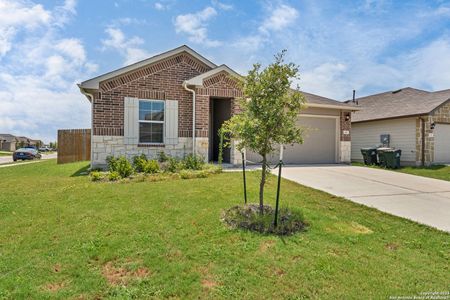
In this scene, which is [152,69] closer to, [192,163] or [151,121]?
[151,121]

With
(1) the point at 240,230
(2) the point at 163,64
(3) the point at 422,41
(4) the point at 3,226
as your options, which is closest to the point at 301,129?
(1) the point at 240,230

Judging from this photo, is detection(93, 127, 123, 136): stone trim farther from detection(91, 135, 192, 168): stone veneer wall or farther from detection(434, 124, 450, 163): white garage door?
detection(434, 124, 450, 163): white garage door

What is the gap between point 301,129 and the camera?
498 centimetres

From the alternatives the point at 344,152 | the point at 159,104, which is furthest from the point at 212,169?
the point at 344,152

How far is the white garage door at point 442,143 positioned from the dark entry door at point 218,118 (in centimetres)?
1130

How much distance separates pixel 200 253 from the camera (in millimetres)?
3734

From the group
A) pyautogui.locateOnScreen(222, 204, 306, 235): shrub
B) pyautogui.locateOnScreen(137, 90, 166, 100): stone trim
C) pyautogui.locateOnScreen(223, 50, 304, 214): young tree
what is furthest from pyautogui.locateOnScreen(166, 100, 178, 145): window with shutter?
pyautogui.locateOnScreen(223, 50, 304, 214): young tree

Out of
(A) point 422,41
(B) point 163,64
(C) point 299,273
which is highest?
(A) point 422,41

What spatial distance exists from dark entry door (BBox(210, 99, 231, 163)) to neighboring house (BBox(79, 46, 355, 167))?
0.05 meters

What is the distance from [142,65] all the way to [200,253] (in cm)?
930

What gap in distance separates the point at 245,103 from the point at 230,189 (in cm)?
278

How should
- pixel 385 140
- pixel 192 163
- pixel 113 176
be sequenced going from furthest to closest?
1. pixel 385 140
2. pixel 192 163
3. pixel 113 176

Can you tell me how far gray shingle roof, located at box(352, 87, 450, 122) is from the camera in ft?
49.3

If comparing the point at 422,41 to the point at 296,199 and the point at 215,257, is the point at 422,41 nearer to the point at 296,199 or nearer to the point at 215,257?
the point at 296,199
